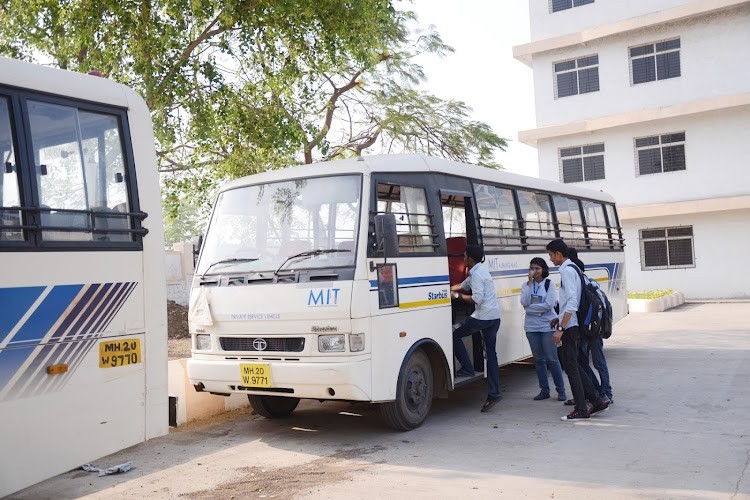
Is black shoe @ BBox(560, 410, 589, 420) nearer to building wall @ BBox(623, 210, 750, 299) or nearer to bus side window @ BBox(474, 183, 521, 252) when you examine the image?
bus side window @ BBox(474, 183, 521, 252)

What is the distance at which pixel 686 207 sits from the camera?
79.2 feet

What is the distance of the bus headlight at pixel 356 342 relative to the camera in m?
6.96

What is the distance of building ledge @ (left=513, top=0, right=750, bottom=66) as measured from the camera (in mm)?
23750

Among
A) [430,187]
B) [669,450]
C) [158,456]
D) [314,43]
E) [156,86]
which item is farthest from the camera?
[314,43]

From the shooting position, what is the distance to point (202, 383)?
25.0ft

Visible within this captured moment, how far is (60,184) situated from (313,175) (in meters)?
3.29

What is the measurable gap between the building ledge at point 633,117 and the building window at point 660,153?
2.82ft

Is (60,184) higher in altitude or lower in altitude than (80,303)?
higher

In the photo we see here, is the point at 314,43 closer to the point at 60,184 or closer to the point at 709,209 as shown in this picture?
the point at 60,184

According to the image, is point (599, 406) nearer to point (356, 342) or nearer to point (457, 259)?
point (457, 259)

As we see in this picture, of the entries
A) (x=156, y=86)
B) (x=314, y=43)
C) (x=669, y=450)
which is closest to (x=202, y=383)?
(x=669, y=450)

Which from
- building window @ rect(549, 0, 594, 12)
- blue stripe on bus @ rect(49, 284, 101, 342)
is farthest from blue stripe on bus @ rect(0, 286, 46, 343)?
building window @ rect(549, 0, 594, 12)

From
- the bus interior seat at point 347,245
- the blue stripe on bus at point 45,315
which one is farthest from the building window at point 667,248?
the blue stripe on bus at point 45,315

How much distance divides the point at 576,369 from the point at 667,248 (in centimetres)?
1928
